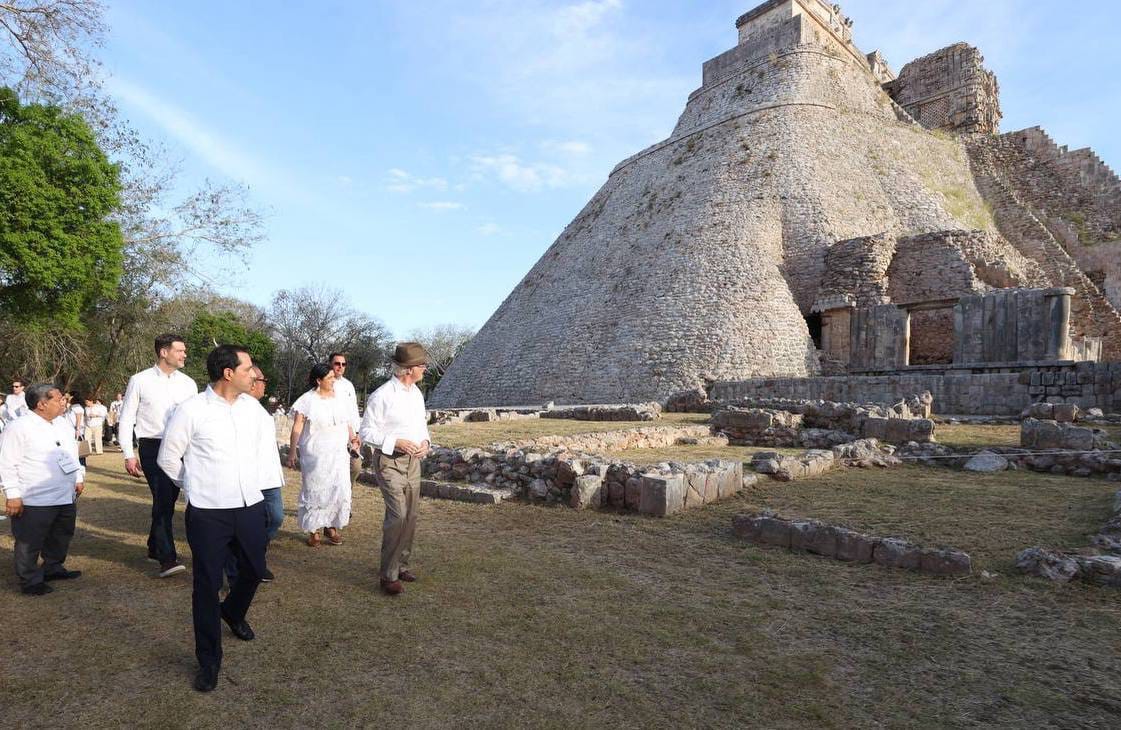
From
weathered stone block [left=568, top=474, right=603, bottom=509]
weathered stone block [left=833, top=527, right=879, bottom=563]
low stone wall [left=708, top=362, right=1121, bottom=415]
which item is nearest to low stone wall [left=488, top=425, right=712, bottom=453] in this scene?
weathered stone block [left=568, top=474, right=603, bottom=509]

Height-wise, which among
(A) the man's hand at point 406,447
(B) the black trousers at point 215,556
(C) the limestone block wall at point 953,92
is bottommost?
(B) the black trousers at point 215,556

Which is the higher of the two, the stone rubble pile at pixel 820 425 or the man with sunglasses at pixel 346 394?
the man with sunglasses at pixel 346 394

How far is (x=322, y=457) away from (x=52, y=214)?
39.7ft

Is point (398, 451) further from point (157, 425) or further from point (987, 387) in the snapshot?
point (987, 387)

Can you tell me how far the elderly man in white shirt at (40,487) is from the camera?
13.5 ft

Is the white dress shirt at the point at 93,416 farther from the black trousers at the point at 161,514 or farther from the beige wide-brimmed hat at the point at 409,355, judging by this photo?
the beige wide-brimmed hat at the point at 409,355

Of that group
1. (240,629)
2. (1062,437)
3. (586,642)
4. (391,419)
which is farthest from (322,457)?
(1062,437)

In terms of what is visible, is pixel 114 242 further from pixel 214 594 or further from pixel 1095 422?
pixel 1095 422

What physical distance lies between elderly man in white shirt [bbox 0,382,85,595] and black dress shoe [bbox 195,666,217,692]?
221 cm

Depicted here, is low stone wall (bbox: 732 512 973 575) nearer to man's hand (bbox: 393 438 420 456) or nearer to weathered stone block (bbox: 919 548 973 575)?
weathered stone block (bbox: 919 548 973 575)

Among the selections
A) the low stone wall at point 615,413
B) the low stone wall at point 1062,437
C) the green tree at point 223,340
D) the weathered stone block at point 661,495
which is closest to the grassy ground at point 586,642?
the weathered stone block at point 661,495

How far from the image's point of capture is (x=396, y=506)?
4.07 metres

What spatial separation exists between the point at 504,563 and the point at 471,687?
188 centimetres

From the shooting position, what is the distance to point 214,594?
2883mm
